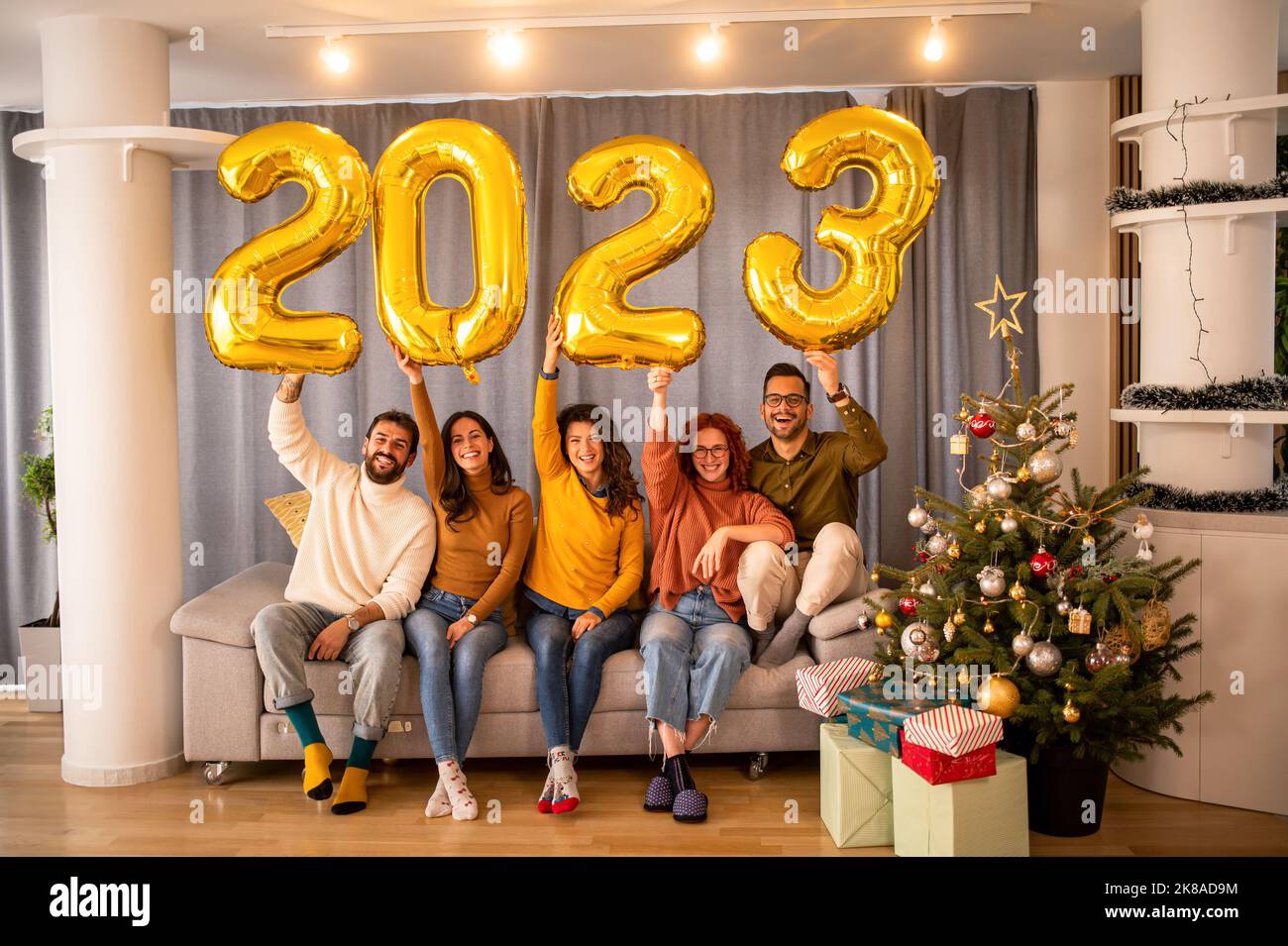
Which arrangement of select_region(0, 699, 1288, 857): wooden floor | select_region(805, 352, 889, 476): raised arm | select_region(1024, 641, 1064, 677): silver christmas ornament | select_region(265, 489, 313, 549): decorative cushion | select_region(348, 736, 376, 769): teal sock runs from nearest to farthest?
select_region(1024, 641, 1064, 677): silver christmas ornament < select_region(0, 699, 1288, 857): wooden floor < select_region(348, 736, 376, 769): teal sock < select_region(805, 352, 889, 476): raised arm < select_region(265, 489, 313, 549): decorative cushion

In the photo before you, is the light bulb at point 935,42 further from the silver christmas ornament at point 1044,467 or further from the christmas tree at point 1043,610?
the silver christmas ornament at point 1044,467

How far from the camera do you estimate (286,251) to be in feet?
8.85

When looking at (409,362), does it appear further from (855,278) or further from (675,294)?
(675,294)

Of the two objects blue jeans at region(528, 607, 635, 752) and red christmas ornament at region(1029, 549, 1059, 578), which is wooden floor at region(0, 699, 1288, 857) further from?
red christmas ornament at region(1029, 549, 1059, 578)

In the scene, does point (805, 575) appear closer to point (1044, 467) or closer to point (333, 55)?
point (1044, 467)

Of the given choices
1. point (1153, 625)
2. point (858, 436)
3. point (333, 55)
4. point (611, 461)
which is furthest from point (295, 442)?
point (1153, 625)

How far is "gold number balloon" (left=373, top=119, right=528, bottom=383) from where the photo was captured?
8.46 feet

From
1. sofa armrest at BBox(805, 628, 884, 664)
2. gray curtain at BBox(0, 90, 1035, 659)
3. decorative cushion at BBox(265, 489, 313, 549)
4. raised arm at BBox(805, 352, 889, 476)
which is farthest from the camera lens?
gray curtain at BBox(0, 90, 1035, 659)

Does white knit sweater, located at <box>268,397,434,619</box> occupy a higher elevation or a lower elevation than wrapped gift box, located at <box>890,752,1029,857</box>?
higher

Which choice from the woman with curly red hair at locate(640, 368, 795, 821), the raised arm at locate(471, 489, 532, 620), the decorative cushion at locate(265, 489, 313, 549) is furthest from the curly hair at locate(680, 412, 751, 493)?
the decorative cushion at locate(265, 489, 313, 549)

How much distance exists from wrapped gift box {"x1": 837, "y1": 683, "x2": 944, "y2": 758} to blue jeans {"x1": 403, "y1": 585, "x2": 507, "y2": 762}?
1.08 meters

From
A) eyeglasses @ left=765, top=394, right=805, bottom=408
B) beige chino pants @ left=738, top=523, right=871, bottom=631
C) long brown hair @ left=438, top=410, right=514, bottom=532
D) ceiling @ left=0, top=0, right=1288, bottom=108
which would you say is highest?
ceiling @ left=0, top=0, right=1288, bottom=108

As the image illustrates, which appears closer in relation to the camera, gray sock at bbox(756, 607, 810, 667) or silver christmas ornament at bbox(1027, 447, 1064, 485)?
silver christmas ornament at bbox(1027, 447, 1064, 485)

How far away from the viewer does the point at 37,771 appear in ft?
11.6
